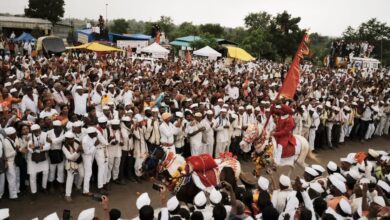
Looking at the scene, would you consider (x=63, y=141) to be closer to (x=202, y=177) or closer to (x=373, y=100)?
(x=202, y=177)

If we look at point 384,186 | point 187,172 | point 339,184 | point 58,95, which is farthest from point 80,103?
point 384,186

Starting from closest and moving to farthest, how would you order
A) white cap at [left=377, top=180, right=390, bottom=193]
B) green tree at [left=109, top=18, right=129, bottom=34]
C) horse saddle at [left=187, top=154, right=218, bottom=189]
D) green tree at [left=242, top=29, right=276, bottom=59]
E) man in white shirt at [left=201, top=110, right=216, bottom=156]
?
white cap at [left=377, top=180, right=390, bottom=193] → horse saddle at [left=187, top=154, right=218, bottom=189] → man in white shirt at [left=201, top=110, right=216, bottom=156] → green tree at [left=242, top=29, right=276, bottom=59] → green tree at [left=109, top=18, right=129, bottom=34]

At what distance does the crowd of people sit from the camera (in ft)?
24.6

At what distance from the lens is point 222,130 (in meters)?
10.3

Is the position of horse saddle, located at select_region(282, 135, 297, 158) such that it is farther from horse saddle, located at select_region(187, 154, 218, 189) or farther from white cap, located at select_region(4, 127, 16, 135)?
white cap, located at select_region(4, 127, 16, 135)

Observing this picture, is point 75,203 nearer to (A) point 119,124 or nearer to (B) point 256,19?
(A) point 119,124

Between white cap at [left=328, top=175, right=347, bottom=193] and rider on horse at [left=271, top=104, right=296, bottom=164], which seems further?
rider on horse at [left=271, top=104, right=296, bottom=164]

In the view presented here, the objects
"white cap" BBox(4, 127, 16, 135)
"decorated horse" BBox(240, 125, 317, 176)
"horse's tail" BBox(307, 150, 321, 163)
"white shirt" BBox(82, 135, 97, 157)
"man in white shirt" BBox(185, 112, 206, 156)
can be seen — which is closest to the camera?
"white cap" BBox(4, 127, 16, 135)

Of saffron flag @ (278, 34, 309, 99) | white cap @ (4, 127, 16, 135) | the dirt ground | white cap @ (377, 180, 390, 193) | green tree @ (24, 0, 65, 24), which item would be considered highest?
green tree @ (24, 0, 65, 24)

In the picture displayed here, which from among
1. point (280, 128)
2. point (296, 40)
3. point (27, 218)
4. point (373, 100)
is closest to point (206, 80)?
Result: point (373, 100)

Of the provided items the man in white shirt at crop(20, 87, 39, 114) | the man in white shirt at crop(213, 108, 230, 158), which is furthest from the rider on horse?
the man in white shirt at crop(20, 87, 39, 114)

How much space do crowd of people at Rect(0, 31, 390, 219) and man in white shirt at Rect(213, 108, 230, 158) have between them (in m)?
0.03

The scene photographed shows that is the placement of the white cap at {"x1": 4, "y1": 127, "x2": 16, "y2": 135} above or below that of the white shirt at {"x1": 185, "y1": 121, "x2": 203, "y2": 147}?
above

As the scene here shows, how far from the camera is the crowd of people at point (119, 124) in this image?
7488 mm
